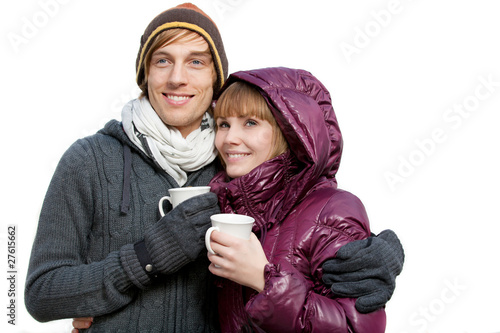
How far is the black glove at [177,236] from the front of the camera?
1407mm

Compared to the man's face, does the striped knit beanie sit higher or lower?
higher

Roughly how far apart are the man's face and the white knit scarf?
50 millimetres

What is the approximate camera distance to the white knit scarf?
166 centimetres

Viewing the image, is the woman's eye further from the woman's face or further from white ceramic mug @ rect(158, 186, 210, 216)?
white ceramic mug @ rect(158, 186, 210, 216)

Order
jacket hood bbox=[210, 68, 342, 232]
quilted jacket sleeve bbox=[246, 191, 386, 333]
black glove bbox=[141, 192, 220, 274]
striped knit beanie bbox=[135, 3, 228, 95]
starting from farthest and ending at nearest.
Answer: striped knit beanie bbox=[135, 3, 228, 95] → jacket hood bbox=[210, 68, 342, 232] → black glove bbox=[141, 192, 220, 274] → quilted jacket sleeve bbox=[246, 191, 386, 333]

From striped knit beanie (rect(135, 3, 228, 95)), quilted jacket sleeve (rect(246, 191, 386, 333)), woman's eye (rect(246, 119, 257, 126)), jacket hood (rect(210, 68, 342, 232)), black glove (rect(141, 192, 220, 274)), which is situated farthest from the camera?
striped knit beanie (rect(135, 3, 228, 95))

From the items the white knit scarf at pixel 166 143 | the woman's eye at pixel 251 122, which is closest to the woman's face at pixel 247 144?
the woman's eye at pixel 251 122

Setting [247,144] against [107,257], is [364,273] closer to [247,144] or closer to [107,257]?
[247,144]

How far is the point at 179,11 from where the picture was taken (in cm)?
176

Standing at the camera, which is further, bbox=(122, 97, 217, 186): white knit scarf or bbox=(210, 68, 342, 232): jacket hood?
bbox=(122, 97, 217, 186): white knit scarf

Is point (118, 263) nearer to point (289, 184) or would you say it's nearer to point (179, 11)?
point (289, 184)

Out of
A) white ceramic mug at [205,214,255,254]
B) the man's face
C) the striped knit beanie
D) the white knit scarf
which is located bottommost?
white ceramic mug at [205,214,255,254]

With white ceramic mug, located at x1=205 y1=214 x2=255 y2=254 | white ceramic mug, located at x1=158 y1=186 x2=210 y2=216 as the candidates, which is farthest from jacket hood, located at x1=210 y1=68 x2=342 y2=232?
white ceramic mug, located at x1=205 y1=214 x2=255 y2=254

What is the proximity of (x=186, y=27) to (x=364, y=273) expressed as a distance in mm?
1155
